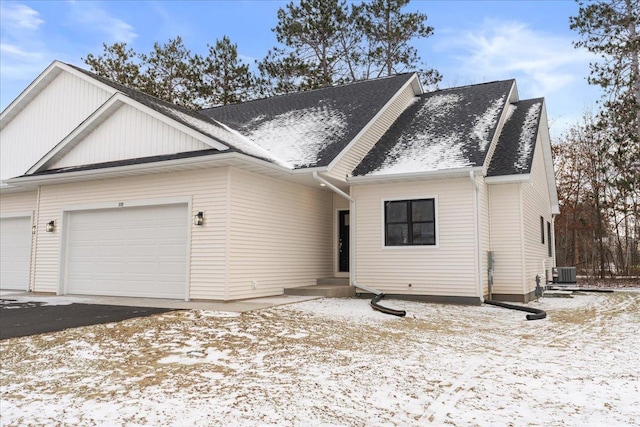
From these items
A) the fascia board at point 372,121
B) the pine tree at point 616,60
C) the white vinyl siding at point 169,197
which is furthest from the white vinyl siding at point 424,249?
the pine tree at point 616,60

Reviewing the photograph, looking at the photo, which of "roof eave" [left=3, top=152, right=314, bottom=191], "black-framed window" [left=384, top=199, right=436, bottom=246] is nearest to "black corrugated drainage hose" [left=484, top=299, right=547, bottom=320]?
"black-framed window" [left=384, top=199, right=436, bottom=246]

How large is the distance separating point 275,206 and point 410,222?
3143mm

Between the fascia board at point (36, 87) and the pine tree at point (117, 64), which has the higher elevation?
the pine tree at point (117, 64)

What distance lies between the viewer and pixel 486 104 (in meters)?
13.8

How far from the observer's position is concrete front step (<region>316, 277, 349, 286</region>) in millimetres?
12422

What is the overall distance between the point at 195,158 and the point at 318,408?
662 cm

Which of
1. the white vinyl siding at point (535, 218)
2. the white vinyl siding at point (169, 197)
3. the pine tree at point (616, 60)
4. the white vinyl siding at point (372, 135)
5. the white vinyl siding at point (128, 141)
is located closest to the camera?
the white vinyl siding at point (169, 197)

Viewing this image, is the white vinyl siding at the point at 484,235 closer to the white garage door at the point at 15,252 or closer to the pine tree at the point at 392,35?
the white garage door at the point at 15,252

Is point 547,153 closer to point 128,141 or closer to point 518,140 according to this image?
point 518,140

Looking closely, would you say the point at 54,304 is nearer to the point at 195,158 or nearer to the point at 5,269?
the point at 195,158

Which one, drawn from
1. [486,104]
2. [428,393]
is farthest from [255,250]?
[486,104]

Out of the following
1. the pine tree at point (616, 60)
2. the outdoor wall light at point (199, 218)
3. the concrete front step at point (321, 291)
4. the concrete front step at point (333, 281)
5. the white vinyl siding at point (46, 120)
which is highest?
the pine tree at point (616, 60)

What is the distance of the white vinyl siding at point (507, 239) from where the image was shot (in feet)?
36.9

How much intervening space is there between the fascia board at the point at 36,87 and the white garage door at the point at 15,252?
3.73 m
